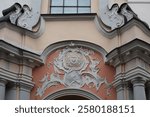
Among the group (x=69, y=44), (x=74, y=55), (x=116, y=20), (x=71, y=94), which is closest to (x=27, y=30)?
(x=69, y=44)

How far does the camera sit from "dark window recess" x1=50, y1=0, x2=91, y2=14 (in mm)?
11273

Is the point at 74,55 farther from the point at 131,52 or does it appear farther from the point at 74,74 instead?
the point at 131,52

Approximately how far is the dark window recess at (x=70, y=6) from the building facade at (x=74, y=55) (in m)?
0.77

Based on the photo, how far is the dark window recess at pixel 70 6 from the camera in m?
11.3

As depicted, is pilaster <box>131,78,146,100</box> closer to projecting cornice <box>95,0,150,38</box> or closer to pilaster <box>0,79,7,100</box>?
projecting cornice <box>95,0,150,38</box>

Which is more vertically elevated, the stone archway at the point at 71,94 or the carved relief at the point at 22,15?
the carved relief at the point at 22,15

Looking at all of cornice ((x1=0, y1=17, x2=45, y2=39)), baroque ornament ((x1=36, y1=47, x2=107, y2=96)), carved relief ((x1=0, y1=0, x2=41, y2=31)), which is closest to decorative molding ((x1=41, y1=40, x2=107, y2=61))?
baroque ornament ((x1=36, y1=47, x2=107, y2=96))

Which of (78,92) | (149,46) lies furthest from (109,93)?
(149,46)

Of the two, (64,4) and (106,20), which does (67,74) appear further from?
(64,4)

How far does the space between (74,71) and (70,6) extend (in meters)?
2.74

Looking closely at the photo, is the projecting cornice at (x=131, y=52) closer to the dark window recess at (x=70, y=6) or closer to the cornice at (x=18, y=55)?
the cornice at (x=18, y=55)

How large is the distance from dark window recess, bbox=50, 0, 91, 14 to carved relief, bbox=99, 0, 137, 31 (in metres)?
0.69

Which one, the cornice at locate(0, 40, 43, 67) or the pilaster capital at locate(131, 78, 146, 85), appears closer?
the pilaster capital at locate(131, 78, 146, 85)

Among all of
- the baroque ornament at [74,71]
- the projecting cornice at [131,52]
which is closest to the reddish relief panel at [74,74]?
the baroque ornament at [74,71]
